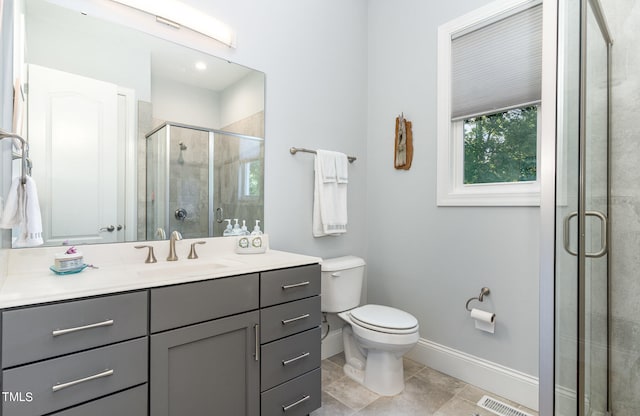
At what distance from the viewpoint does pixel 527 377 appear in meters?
1.78

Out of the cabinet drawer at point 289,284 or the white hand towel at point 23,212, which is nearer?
the white hand towel at point 23,212

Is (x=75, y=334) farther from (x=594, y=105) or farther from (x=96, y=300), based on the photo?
(x=594, y=105)

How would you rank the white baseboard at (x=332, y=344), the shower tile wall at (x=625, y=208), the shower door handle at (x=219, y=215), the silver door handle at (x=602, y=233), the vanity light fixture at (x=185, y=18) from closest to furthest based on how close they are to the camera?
the silver door handle at (x=602, y=233)
the shower tile wall at (x=625, y=208)
the vanity light fixture at (x=185, y=18)
the shower door handle at (x=219, y=215)
the white baseboard at (x=332, y=344)

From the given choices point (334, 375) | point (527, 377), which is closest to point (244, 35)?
point (334, 375)

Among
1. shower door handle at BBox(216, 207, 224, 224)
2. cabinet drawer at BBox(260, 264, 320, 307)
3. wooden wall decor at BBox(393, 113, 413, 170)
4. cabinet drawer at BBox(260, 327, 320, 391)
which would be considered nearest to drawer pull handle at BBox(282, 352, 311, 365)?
cabinet drawer at BBox(260, 327, 320, 391)

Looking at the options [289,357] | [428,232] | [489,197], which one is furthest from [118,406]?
[489,197]

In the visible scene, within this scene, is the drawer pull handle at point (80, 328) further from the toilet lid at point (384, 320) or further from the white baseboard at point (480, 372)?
the white baseboard at point (480, 372)

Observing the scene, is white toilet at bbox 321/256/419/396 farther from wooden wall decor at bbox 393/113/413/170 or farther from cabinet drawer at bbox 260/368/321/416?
wooden wall decor at bbox 393/113/413/170

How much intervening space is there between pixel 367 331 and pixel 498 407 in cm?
81

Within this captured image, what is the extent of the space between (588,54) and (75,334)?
2.01 m

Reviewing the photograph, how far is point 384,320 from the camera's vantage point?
1.85 metres

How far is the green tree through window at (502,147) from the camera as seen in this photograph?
185cm

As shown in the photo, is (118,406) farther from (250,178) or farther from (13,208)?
(250,178)

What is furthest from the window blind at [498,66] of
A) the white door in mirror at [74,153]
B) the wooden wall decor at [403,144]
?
the white door in mirror at [74,153]
